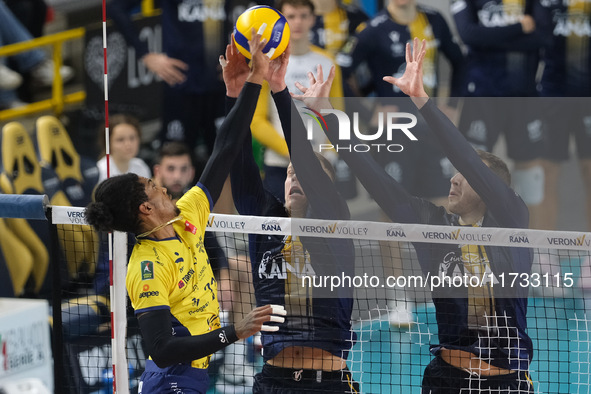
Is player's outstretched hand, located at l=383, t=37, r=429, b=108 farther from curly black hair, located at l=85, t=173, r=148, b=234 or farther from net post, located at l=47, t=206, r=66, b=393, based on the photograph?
net post, located at l=47, t=206, r=66, b=393

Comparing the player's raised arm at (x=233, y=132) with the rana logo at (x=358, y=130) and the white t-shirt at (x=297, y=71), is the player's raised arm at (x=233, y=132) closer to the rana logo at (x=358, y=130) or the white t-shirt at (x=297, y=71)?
the rana logo at (x=358, y=130)

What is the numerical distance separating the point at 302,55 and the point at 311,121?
8.07ft

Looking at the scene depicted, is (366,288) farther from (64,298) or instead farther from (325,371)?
(64,298)

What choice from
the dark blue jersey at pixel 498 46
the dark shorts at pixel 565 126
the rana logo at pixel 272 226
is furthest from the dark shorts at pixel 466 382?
the dark blue jersey at pixel 498 46

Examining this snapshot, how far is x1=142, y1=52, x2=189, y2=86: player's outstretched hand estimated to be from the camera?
8.28 m

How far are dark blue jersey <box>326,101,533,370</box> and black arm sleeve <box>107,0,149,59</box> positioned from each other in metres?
3.73

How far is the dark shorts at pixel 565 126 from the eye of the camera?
6652mm

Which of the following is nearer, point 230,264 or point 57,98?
point 230,264

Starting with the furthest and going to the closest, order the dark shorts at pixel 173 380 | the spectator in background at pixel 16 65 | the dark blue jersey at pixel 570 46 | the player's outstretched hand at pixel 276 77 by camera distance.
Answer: the spectator in background at pixel 16 65
the dark blue jersey at pixel 570 46
the player's outstretched hand at pixel 276 77
the dark shorts at pixel 173 380

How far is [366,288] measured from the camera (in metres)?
5.52

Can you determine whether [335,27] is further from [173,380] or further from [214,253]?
[173,380]

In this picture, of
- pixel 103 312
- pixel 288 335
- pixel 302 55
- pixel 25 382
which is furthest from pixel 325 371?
pixel 302 55

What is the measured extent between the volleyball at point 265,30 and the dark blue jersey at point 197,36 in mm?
2898

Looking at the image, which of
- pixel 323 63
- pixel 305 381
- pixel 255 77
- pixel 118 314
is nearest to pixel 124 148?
pixel 323 63
